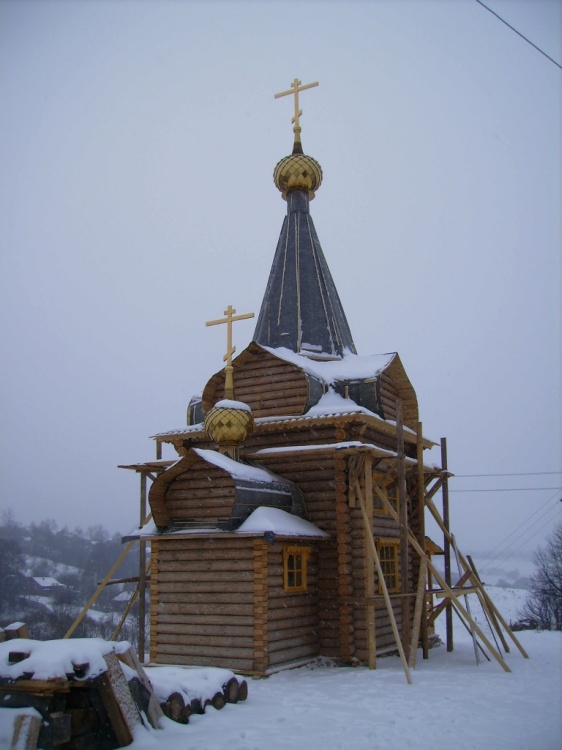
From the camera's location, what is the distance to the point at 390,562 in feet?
47.5

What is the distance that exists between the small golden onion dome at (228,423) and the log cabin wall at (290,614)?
6.89 feet

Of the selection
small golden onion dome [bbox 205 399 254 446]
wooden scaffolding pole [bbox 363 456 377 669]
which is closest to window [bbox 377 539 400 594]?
wooden scaffolding pole [bbox 363 456 377 669]

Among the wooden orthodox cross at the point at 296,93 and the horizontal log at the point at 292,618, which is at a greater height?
the wooden orthodox cross at the point at 296,93

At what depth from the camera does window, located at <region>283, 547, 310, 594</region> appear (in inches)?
484

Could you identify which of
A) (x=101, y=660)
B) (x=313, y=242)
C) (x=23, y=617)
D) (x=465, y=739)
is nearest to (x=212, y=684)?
(x=101, y=660)

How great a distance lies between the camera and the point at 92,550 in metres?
51.9

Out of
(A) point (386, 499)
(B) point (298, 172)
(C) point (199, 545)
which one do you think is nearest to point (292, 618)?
(C) point (199, 545)

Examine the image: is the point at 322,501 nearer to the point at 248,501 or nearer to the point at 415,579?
the point at 248,501

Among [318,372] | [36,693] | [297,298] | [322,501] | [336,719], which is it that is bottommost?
[336,719]

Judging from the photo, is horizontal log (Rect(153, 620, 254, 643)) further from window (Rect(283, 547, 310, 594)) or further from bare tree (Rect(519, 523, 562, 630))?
bare tree (Rect(519, 523, 562, 630))

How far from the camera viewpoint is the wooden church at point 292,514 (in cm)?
1182

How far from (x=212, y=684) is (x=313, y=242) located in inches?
441

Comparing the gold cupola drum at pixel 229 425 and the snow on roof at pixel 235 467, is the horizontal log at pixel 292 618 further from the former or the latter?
the gold cupola drum at pixel 229 425

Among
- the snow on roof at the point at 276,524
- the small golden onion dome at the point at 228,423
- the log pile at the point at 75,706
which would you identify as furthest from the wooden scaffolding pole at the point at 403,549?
the log pile at the point at 75,706
